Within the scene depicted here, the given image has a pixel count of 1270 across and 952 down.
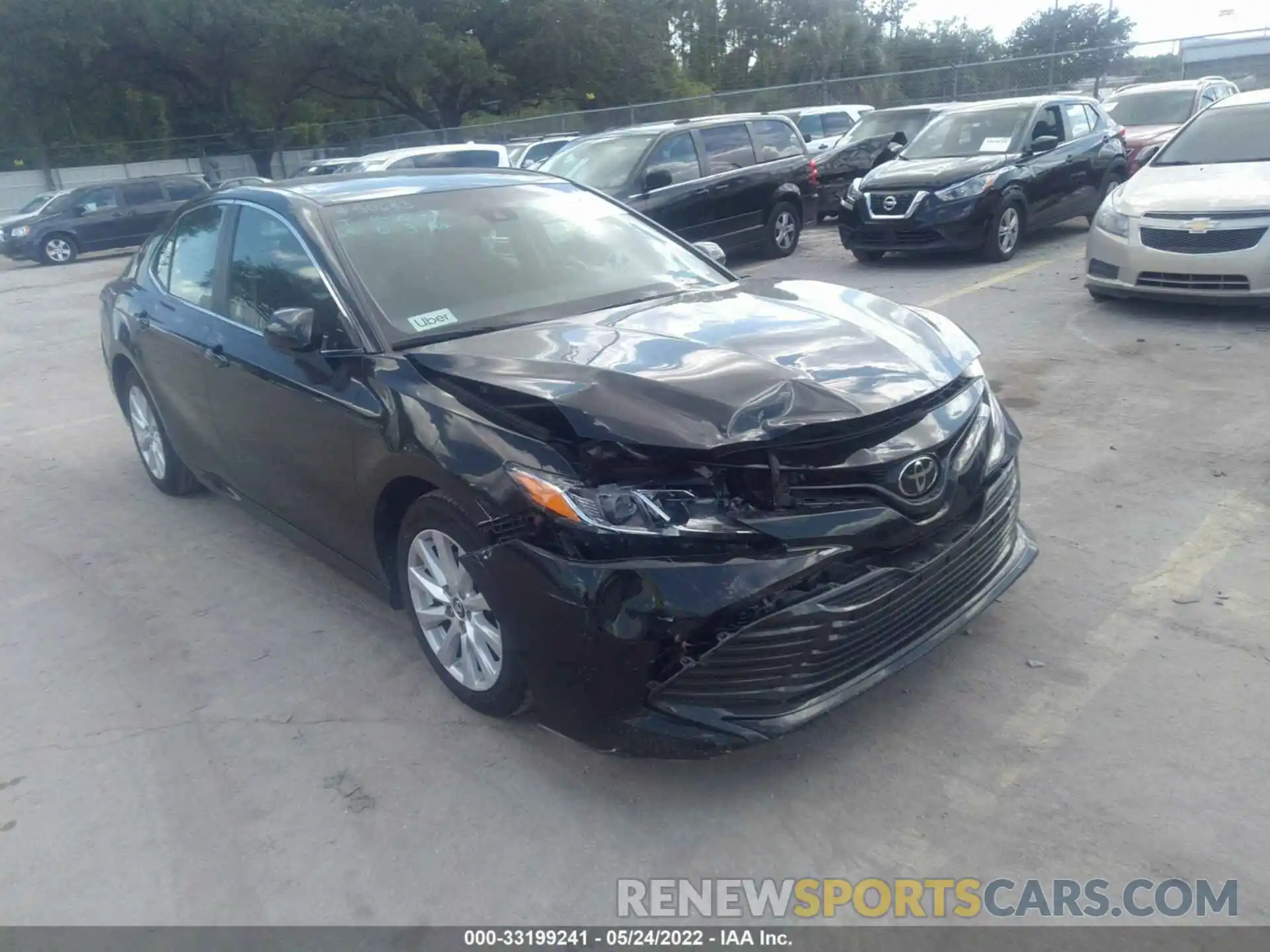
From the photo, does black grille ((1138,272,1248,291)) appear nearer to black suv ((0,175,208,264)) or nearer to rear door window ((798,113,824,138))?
rear door window ((798,113,824,138))

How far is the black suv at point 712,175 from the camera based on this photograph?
1126 cm

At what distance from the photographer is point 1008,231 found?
35.6 ft

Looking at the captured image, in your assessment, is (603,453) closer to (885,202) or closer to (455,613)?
(455,613)

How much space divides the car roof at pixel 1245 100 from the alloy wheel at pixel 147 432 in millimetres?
8950

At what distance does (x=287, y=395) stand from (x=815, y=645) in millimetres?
2361

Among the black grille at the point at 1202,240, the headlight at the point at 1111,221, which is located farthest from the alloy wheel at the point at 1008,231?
the black grille at the point at 1202,240

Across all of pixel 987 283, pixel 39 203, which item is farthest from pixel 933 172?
pixel 39 203

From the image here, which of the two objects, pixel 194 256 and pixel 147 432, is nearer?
pixel 194 256

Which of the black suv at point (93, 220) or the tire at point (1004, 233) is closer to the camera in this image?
the tire at point (1004, 233)

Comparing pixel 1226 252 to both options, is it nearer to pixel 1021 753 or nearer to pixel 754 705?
pixel 1021 753

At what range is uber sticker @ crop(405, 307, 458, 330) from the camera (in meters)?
3.77

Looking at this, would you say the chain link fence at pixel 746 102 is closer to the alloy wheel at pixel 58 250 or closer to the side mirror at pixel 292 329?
the alloy wheel at pixel 58 250

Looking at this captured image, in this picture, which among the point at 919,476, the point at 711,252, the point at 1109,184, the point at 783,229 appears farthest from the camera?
the point at 783,229

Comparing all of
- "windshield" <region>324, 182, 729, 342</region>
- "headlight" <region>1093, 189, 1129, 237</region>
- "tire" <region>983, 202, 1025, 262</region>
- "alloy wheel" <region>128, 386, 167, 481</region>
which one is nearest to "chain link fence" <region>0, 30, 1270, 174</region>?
"tire" <region>983, 202, 1025, 262</region>
